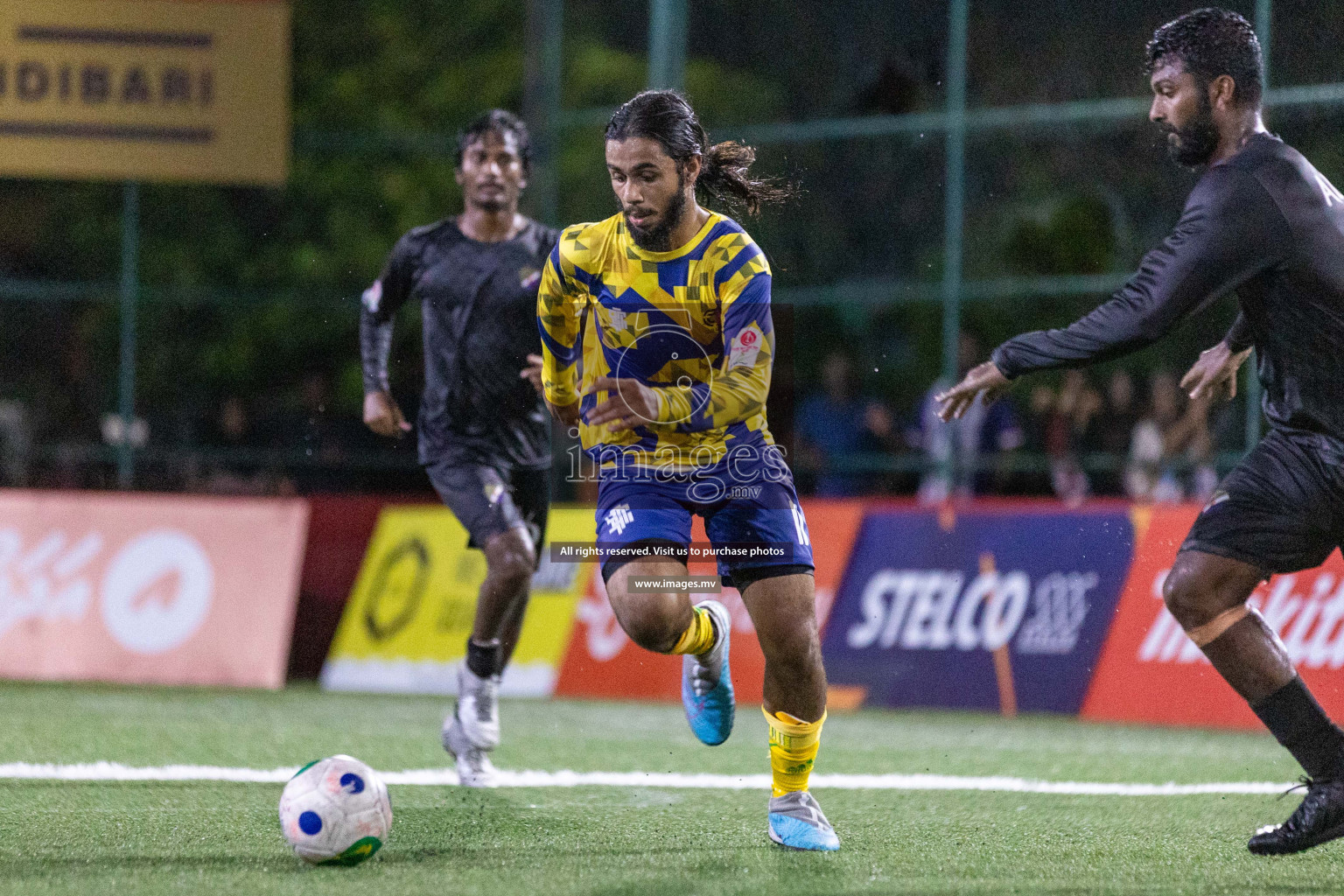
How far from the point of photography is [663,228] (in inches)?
209

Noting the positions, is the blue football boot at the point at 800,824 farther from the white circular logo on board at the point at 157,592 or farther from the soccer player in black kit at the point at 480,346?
the white circular logo on board at the point at 157,592

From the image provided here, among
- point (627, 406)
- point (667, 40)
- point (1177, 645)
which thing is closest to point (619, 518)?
point (627, 406)

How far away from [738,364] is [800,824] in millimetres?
1426

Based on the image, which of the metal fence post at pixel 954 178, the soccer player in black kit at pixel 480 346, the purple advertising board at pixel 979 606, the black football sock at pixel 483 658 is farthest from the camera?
the metal fence post at pixel 954 178

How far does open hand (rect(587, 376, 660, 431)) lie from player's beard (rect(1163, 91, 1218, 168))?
172 cm

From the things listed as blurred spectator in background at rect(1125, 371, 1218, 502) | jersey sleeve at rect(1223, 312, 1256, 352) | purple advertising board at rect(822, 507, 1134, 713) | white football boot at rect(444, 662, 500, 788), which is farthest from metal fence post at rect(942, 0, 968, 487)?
jersey sleeve at rect(1223, 312, 1256, 352)

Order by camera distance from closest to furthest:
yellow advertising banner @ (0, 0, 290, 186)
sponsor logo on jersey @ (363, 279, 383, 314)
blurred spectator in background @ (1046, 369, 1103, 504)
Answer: sponsor logo on jersey @ (363, 279, 383, 314) → blurred spectator in background @ (1046, 369, 1103, 504) → yellow advertising banner @ (0, 0, 290, 186)

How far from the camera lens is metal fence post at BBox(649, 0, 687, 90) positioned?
14.7 m

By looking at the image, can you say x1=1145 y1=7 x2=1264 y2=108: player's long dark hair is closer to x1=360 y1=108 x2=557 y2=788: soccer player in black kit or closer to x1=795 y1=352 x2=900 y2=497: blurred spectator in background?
x1=360 y1=108 x2=557 y2=788: soccer player in black kit

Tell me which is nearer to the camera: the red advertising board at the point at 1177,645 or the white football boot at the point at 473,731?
the white football boot at the point at 473,731

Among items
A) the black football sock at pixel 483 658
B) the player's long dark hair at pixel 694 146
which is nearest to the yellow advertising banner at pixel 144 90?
the black football sock at pixel 483 658

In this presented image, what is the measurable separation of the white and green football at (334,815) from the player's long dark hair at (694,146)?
2069 millimetres

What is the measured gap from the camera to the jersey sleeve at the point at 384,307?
7.34 meters

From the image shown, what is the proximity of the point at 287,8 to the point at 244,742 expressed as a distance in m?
7.89
